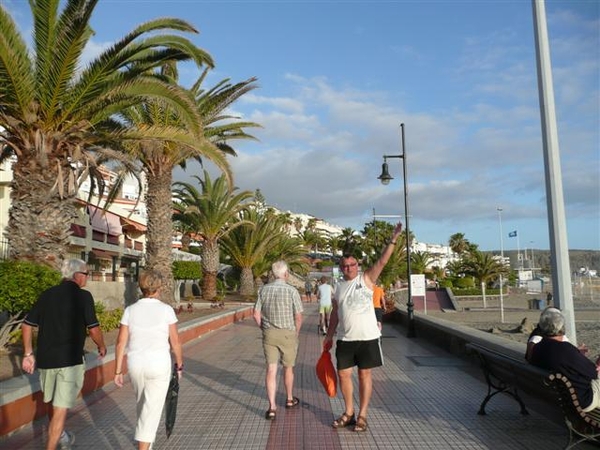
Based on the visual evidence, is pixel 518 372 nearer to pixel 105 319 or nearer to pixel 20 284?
pixel 20 284

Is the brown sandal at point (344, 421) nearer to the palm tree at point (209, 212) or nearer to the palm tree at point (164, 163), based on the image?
the palm tree at point (164, 163)

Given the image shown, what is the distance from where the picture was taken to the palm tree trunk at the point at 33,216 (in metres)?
8.63

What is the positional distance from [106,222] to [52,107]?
19506 millimetres

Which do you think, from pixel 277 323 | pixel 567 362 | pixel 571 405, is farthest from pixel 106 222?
pixel 571 405

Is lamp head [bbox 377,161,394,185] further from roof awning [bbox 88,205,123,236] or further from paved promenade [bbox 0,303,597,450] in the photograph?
roof awning [bbox 88,205,123,236]

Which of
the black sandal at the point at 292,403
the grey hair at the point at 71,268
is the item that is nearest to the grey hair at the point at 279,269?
the black sandal at the point at 292,403

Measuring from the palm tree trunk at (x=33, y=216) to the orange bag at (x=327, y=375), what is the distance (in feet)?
18.0

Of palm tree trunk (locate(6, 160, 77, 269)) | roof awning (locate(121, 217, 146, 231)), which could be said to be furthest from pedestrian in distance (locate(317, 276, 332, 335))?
roof awning (locate(121, 217, 146, 231))

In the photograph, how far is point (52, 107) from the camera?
29.6 ft

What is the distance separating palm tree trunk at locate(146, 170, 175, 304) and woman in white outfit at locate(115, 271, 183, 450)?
12.7 metres

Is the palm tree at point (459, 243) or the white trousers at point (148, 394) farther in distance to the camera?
the palm tree at point (459, 243)

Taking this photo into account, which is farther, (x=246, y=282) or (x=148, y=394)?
(x=246, y=282)

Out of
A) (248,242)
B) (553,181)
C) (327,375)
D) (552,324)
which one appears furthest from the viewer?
(248,242)

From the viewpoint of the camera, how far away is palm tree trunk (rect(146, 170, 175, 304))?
647 inches
